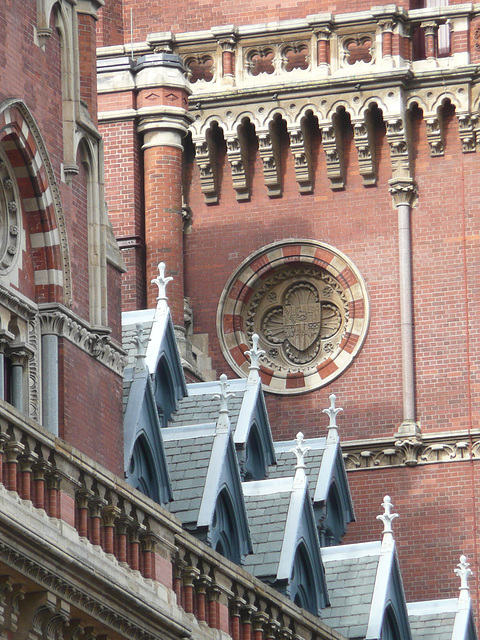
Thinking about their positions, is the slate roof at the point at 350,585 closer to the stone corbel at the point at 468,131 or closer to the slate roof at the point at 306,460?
the slate roof at the point at 306,460

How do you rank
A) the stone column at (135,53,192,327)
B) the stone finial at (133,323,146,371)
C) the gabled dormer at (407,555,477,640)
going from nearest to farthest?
the stone finial at (133,323,146,371), the gabled dormer at (407,555,477,640), the stone column at (135,53,192,327)

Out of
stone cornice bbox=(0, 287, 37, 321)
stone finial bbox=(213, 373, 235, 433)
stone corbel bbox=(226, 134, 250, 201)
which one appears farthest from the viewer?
stone corbel bbox=(226, 134, 250, 201)

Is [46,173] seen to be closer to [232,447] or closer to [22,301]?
[22,301]

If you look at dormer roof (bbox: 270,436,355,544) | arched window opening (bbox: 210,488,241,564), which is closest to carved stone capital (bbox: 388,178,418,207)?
dormer roof (bbox: 270,436,355,544)

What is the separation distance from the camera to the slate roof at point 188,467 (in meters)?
32.4

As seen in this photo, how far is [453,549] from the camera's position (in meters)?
41.9

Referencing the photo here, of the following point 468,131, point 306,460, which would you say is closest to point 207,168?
point 468,131

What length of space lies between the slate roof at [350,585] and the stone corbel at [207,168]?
9787mm

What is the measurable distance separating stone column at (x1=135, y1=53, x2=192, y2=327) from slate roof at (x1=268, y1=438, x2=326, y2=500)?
4.89 metres

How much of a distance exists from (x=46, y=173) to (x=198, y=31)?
14.9 m

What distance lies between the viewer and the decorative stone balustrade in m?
23.4

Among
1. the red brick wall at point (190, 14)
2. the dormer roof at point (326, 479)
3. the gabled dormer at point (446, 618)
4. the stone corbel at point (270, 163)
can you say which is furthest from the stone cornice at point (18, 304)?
the red brick wall at point (190, 14)

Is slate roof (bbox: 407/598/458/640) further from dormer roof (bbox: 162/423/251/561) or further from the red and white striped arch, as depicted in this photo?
the red and white striped arch

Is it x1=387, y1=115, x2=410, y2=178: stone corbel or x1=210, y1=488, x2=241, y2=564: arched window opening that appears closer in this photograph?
x1=210, y1=488, x2=241, y2=564: arched window opening
